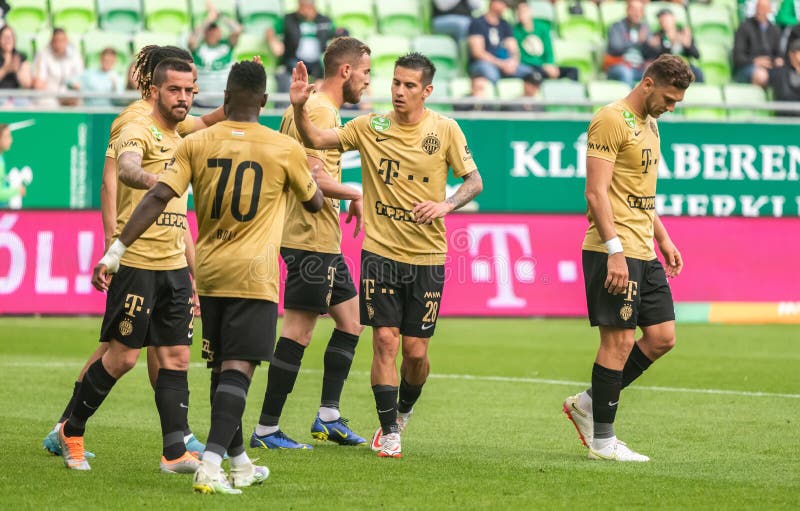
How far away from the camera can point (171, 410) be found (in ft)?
23.2

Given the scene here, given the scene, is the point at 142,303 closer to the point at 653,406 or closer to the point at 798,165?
the point at 653,406

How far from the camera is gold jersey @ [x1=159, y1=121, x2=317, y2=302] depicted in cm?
651

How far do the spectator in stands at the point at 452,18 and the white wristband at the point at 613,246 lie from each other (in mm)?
13711

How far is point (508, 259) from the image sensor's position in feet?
54.1

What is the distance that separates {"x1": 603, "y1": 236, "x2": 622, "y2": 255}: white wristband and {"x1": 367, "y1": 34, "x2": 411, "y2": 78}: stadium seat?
13.0 m

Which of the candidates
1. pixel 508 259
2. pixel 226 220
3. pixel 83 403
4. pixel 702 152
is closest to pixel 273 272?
pixel 226 220

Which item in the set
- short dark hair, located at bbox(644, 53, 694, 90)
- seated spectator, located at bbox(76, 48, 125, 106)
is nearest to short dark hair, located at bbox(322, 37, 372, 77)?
short dark hair, located at bbox(644, 53, 694, 90)

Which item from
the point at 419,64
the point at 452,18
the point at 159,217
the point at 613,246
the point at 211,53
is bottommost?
the point at 613,246

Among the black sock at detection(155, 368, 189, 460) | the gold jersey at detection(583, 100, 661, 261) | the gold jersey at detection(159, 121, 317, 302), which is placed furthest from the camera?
the gold jersey at detection(583, 100, 661, 261)

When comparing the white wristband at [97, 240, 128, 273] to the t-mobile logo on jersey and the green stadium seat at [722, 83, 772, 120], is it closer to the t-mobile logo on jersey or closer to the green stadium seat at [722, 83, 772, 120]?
the t-mobile logo on jersey

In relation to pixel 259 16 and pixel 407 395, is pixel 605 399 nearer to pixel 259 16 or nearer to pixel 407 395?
pixel 407 395

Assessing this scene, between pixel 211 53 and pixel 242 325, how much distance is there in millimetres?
12801

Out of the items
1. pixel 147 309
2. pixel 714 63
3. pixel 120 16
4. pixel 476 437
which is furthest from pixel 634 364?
pixel 714 63

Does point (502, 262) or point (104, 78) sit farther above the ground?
point (104, 78)
